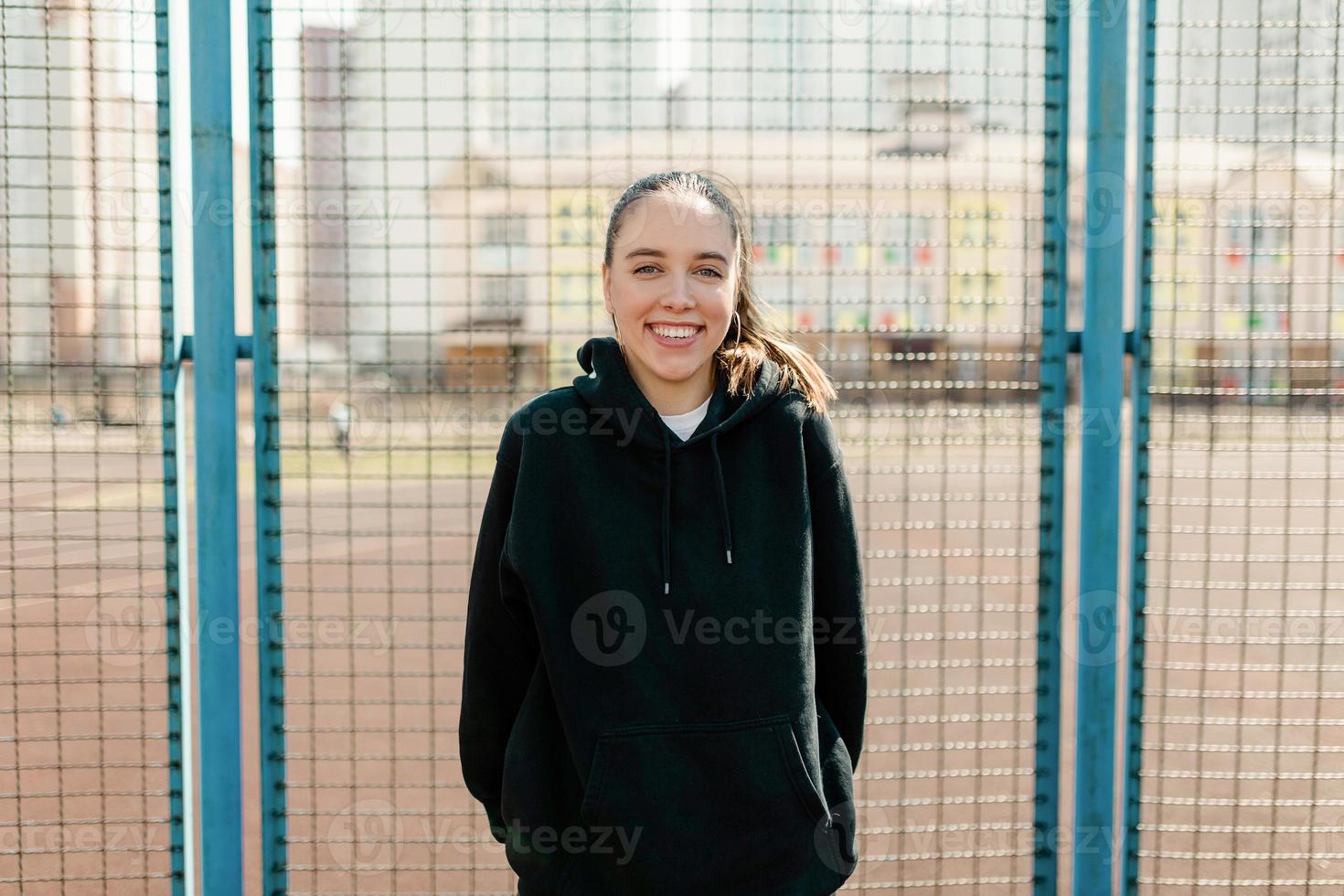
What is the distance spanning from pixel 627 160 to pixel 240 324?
115 centimetres

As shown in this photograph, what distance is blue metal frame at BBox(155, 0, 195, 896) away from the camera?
8.92 ft

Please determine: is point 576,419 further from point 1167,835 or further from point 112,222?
point 1167,835

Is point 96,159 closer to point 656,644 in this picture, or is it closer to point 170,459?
point 170,459

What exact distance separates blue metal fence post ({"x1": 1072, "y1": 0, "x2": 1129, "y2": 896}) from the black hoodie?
103cm

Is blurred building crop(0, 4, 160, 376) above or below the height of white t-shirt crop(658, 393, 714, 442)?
above

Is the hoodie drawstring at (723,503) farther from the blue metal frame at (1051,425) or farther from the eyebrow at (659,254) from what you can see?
the blue metal frame at (1051,425)

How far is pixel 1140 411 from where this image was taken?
9.22 feet

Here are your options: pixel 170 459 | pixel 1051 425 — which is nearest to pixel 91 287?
pixel 170 459

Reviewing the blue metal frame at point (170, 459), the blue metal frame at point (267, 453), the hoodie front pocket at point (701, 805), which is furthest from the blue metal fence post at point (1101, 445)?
the blue metal frame at point (170, 459)

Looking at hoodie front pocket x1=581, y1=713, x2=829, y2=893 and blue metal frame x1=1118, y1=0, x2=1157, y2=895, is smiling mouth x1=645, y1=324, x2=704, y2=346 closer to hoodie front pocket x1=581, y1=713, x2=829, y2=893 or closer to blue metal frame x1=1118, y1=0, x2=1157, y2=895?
hoodie front pocket x1=581, y1=713, x2=829, y2=893

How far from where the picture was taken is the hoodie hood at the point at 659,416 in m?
2.02

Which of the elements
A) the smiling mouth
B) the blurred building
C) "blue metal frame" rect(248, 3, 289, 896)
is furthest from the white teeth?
the blurred building

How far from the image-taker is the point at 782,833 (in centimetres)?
199

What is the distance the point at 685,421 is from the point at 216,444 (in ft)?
4.24
